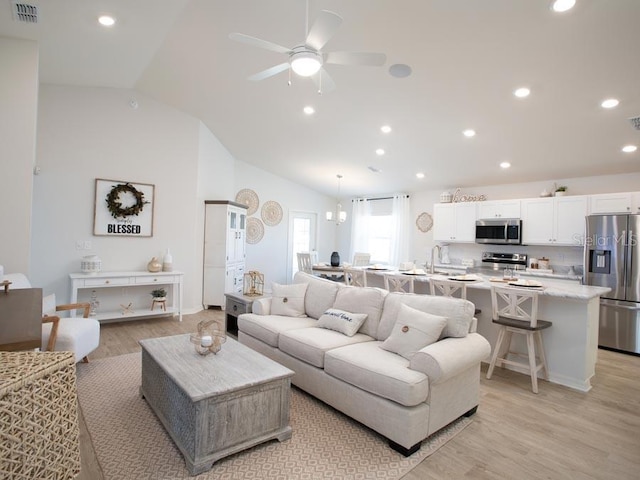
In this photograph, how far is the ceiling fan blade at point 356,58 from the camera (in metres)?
2.54

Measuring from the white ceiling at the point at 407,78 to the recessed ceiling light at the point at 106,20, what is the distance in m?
0.08

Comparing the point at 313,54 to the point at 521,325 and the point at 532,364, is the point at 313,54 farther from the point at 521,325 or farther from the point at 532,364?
the point at 532,364

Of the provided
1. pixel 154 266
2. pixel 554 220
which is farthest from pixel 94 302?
pixel 554 220

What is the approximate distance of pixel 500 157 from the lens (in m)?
5.46

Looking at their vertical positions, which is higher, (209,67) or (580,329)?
(209,67)

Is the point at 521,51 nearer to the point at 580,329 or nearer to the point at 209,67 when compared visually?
Answer: the point at 580,329

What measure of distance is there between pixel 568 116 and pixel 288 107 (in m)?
3.38

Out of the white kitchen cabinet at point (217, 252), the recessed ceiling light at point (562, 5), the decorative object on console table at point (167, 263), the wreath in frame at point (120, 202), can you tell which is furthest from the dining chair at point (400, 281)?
the wreath in frame at point (120, 202)

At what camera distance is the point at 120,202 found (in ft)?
17.5

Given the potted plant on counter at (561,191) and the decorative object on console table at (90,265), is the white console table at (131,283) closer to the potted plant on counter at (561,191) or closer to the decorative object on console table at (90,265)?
the decorative object on console table at (90,265)

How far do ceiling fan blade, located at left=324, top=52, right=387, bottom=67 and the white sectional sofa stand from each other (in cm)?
187

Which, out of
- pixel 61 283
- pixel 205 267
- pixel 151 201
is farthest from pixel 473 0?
pixel 61 283

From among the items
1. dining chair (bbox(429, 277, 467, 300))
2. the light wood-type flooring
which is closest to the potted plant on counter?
the light wood-type flooring

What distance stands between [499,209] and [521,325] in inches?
132
